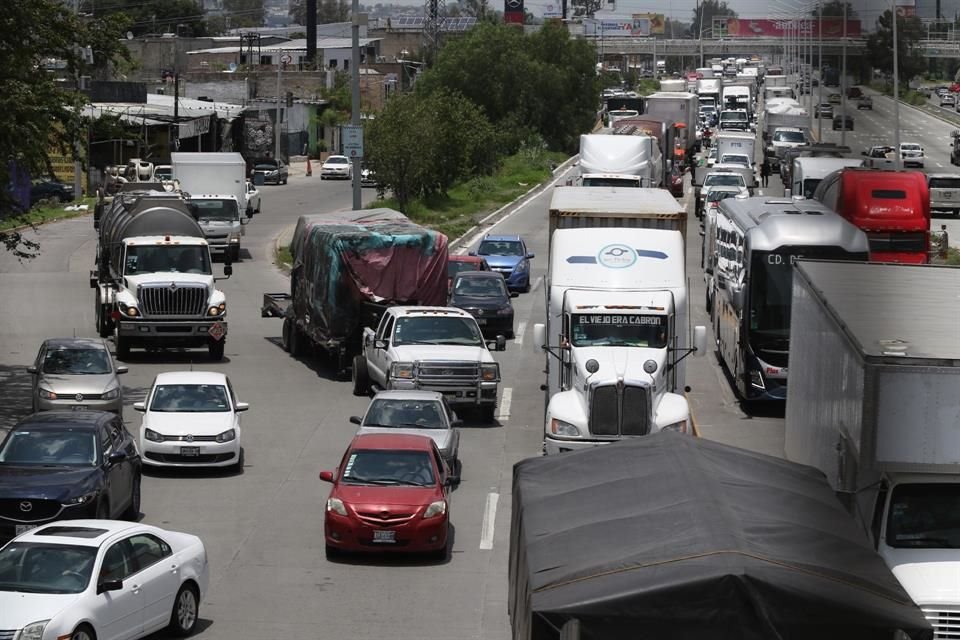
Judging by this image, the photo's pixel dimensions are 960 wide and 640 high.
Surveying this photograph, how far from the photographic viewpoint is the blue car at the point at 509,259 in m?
44.4

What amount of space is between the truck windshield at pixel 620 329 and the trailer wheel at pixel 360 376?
22.7ft

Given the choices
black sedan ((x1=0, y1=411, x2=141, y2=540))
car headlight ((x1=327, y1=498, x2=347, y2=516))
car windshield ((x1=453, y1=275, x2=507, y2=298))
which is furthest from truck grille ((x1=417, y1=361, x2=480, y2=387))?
car windshield ((x1=453, y1=275, x2=507, y2=298))

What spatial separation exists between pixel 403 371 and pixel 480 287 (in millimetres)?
10381

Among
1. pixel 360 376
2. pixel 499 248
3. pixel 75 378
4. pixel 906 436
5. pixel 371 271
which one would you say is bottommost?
pixel 360 376

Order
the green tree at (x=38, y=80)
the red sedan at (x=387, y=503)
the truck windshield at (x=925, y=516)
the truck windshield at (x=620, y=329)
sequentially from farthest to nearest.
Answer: the green tree at (x=38, y=80), the truck windshield at (x=620, y=329), the red sedan at (x=387, y=503), the truck windshield at (x=925, y=516)

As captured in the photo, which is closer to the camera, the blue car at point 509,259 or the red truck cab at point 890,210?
the red truck cab at point 890,210

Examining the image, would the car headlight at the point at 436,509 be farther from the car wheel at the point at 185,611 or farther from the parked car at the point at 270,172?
the parked car at the point at 270,172

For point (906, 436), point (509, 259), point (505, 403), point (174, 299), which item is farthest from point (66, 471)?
point (509, 259)

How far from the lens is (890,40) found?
4656 millimetres

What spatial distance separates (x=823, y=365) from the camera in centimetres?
1406

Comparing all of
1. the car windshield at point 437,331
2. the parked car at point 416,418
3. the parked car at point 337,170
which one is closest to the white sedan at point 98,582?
the parked car at point 416,418

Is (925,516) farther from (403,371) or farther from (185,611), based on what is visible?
(403,371)

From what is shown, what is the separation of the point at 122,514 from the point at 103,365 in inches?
298

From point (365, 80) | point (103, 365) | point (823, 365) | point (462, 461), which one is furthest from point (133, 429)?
point (365, 80)
